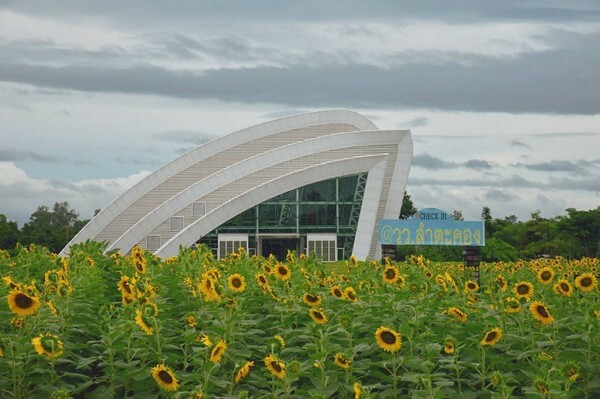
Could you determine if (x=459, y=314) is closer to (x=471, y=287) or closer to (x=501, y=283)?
(x=471, y=287)

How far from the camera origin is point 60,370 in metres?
8.70

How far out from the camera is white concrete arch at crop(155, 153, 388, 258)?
47.9 meters

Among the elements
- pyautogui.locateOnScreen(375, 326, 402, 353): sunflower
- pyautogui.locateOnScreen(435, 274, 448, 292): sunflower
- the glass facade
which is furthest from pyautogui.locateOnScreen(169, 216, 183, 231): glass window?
pyautogui.locateOnScreen(375, 326, 402, 353): sunflower

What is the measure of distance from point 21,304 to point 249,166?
43.4 meters

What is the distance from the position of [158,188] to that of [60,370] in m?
48.1

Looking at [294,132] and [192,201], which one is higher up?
[294,132]

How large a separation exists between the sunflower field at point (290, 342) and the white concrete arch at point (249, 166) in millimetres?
39387

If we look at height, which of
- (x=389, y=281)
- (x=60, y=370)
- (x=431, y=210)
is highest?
(x=431, y=210)

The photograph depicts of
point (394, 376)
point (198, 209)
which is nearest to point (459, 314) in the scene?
point (394, 376)

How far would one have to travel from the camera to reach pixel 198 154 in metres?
57.2

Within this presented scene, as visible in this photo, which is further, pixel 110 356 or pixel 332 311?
pixel 332 311

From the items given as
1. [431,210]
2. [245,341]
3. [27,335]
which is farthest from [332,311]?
[431,210]

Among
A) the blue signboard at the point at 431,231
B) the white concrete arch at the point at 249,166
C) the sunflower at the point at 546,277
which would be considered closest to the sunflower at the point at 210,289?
the sunflower at the point at 546,277

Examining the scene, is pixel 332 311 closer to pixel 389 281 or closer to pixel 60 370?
pixel 389 281
